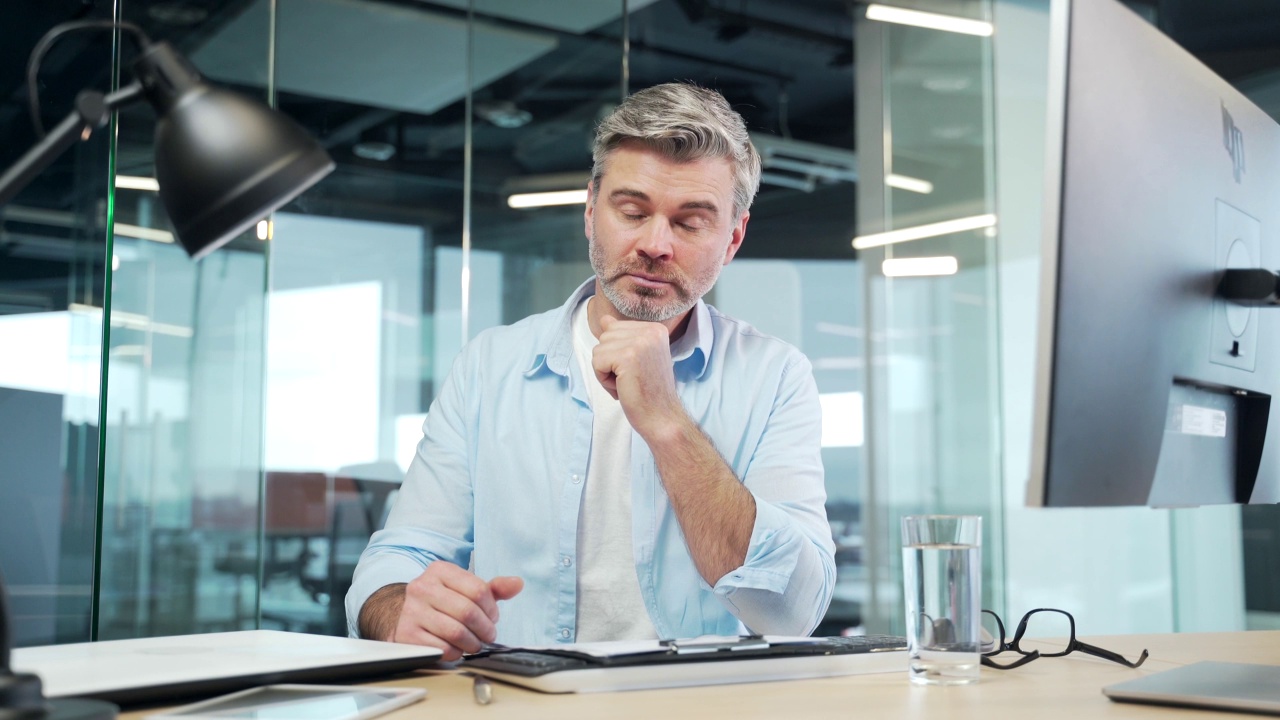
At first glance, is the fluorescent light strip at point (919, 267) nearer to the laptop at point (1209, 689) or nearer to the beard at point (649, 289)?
the beard at point (649, 289)

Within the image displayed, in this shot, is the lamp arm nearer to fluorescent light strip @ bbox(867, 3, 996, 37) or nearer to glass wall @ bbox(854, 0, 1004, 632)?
glass wall @ bbox(854, 0, 1004, 632)

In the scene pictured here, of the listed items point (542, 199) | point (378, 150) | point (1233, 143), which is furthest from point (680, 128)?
point (542, 199)

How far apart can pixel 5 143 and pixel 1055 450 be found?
252 centimetres

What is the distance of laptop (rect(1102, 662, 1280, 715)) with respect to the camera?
796 millimetres

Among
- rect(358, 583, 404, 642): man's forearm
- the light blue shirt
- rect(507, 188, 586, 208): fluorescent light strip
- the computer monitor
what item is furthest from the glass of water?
rect(507, 188, 586, 208): fluorescent light strip

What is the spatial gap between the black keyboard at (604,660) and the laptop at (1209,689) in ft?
0.76

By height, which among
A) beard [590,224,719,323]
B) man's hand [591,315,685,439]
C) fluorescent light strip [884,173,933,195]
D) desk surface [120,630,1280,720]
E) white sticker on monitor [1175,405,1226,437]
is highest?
fluorescent light strip [884,173,933,195]

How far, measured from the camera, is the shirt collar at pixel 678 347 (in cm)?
169

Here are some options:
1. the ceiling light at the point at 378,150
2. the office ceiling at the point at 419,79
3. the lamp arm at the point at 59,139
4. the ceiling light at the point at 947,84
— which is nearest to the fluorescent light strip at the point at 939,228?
the office ceiling at the point at 419,79

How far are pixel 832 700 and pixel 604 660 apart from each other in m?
0.18

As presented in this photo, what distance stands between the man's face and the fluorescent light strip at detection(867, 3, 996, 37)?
310cm

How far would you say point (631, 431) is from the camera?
164 centimetres

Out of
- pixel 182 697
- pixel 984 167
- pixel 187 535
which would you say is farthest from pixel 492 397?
pixel 984 167

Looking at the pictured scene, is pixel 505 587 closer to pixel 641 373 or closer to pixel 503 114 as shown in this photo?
pixel 641 373
